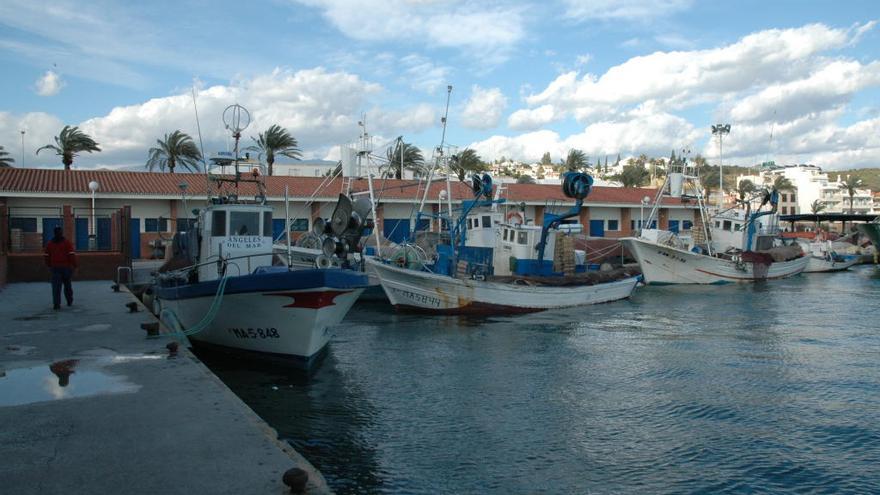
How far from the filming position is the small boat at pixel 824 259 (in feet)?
140

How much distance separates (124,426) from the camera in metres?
6.41

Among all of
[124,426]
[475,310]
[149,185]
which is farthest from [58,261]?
[149,185]

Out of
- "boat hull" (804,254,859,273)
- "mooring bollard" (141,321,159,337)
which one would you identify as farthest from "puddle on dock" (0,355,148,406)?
"boat hull" (804,254,859,273)

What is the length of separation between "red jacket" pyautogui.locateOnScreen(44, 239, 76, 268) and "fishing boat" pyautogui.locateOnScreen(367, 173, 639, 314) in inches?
345

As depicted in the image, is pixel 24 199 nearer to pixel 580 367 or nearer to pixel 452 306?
pixel 452 306

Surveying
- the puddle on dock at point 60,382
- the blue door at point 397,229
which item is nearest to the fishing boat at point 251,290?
the puddle on dock at point 60,382

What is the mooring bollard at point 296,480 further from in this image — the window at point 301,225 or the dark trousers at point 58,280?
the window at point 301,225

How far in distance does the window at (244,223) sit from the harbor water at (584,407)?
273cm

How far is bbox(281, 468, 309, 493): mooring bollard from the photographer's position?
4816mm

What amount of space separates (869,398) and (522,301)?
11.2m

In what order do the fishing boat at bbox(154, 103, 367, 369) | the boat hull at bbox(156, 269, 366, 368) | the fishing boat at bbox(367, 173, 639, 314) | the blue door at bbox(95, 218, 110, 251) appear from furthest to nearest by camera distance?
1. the blue door at bbox(95, 218, 110, 251)
2. the fishing boat at bbox(367, 173, 639, 314)
3. the fishing boat at bbox(154, 103, 367, 369)
4. the boat hull at bbox(156, 269, 366, 368)

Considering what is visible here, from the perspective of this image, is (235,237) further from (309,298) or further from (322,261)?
(309,298)

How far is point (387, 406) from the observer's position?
10617 mm

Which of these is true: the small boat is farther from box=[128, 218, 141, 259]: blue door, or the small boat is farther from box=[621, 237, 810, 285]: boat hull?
box=[128, 218, 141, 259]: blue door
